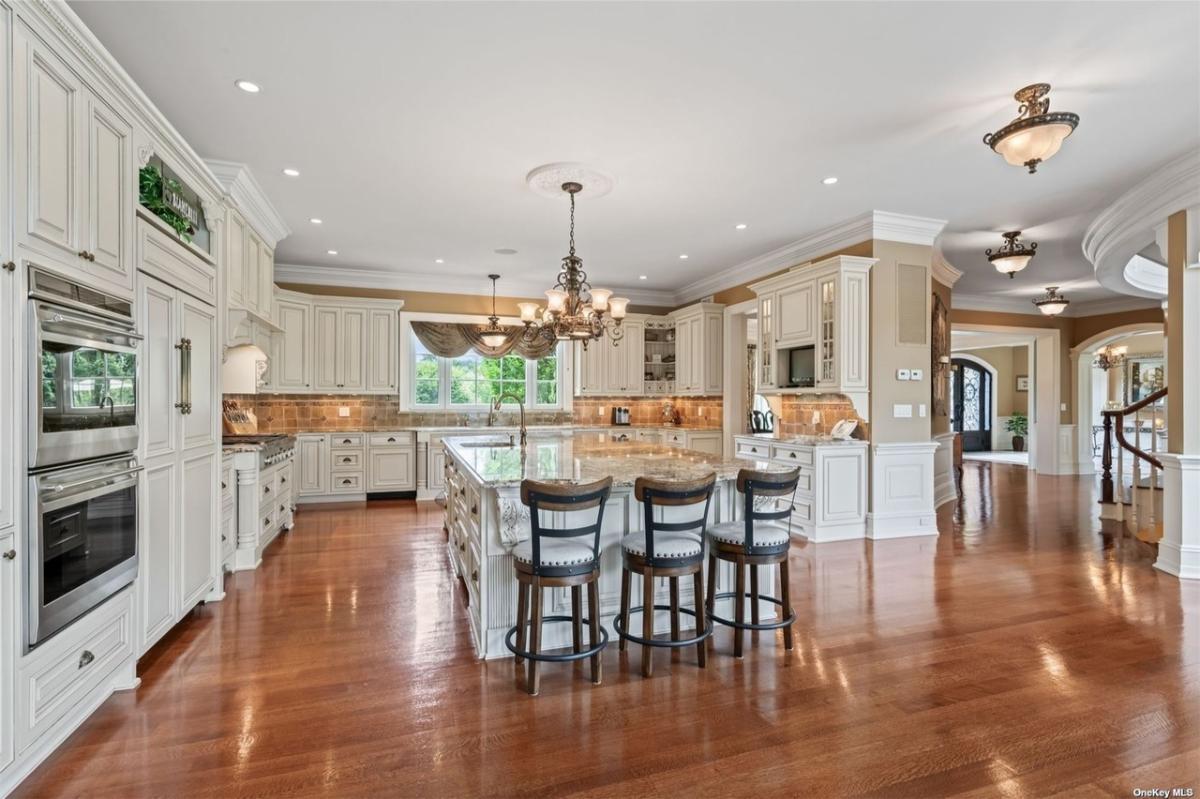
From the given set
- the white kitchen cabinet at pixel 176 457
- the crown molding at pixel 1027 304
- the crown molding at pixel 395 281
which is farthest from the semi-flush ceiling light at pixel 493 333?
the crown molding at pixel 1027 304

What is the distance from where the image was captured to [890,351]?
548cm

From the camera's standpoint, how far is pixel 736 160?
159 inches

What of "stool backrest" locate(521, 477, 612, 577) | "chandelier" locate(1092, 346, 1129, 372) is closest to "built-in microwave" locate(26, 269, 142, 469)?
"stool backrest" locate(521, 477, 612, 577)

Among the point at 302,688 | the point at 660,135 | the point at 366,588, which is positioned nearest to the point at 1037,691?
the point at 302,688

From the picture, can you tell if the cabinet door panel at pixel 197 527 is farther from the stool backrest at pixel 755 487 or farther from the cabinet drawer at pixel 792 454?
the cabinet drawer at pixel 792 454

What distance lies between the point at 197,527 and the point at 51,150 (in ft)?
6.85

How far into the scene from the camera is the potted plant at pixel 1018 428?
14.2 metres

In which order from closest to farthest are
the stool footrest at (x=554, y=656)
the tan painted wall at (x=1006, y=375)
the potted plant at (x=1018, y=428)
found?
the stool footrest at (x=554, y=656) < the potted plant at (x=1018, y=428) < the tan painted wall at (x=1006, y=375)

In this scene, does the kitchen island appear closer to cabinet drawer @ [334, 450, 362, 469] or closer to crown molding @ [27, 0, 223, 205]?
crown molding @ [27, 0, 223, 205]

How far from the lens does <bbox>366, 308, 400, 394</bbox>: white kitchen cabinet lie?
7344 mm

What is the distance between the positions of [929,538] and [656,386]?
4212 millimetres

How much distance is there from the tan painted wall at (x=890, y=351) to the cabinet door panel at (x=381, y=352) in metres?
5.53

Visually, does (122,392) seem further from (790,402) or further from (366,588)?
(790,402)

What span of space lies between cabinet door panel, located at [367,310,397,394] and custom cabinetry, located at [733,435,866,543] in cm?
479
